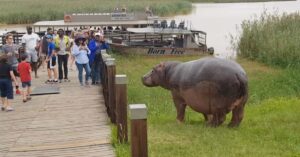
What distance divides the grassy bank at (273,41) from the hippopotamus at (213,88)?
35.4ft

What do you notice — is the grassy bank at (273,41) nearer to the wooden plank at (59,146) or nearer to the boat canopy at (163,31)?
the boat canopy at (163,31)

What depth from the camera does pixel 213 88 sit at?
8.23 m

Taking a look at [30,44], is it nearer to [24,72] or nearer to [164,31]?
[24,72]

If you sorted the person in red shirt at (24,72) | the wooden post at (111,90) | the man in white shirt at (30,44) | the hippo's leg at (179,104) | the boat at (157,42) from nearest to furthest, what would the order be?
the wooden post at (111,90), the hippo's leg at (179,104), the person in red shirt at (24,72), the man in white shirt at (30,44), the boat at (157,42)

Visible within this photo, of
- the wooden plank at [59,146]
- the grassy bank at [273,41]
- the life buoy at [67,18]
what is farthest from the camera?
the life buoy at [67,18]

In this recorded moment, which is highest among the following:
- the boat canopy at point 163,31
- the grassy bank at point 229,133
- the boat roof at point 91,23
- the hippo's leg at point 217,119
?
the boat roof at point 91,23

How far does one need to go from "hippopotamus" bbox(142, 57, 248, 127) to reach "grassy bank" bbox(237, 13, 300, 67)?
10778mm

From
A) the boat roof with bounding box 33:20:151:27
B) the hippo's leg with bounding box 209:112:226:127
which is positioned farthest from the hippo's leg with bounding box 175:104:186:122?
the boat roof with bounding box 33:20:151:27

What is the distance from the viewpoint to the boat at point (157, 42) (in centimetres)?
2548

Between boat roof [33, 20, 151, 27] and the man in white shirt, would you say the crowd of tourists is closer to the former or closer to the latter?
the man in white shirt

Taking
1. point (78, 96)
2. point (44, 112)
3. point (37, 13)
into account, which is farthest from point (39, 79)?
point (37, 13)

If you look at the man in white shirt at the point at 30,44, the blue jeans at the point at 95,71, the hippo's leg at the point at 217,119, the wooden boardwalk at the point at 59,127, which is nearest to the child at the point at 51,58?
the man in white shirt at the point at 30,44

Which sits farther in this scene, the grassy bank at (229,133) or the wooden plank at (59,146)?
the wooden plank at (59,146)

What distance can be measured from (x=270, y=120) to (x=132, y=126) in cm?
453
